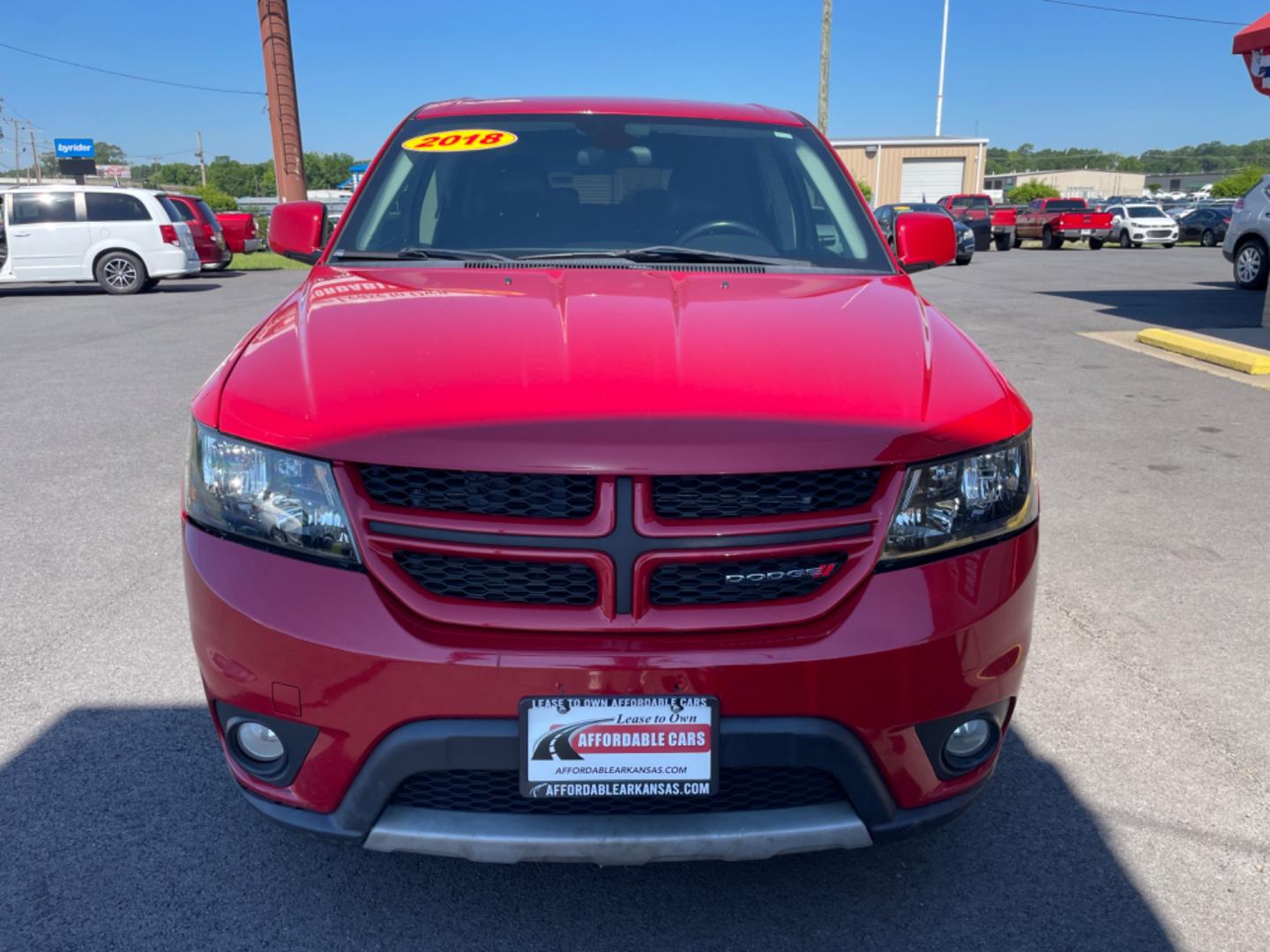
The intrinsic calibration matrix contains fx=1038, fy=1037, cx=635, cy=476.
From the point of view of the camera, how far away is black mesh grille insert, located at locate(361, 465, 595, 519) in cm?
177

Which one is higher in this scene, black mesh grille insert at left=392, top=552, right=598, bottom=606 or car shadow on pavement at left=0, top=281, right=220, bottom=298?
black mesh grille insert at left=392, top=552, right=598, bottom=606

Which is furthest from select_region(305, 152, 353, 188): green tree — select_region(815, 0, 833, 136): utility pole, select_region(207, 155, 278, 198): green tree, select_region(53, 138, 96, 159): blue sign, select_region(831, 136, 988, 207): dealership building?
select_region(815, 0, 833, 136): utility pole

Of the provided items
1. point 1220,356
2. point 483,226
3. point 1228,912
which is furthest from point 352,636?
point 1220,356

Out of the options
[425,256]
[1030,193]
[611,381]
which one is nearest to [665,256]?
[425,256]

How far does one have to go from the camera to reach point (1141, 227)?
33281 millimetres

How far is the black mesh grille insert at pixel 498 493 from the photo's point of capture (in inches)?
69.5

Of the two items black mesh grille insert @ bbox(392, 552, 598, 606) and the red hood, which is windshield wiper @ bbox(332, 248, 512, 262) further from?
black mesh grille insert @ bbox(392, 552, 598, 606)

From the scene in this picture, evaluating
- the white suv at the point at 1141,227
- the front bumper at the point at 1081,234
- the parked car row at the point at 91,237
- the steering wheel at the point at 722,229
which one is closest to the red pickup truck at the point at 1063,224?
the front bumper at the point at 1081,234

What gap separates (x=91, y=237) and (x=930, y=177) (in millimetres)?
53971

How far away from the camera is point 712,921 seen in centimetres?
213

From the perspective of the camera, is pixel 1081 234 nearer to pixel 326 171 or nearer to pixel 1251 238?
pixel 1251 238

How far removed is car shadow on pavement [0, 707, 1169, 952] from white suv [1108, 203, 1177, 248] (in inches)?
1395

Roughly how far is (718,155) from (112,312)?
1260 cm

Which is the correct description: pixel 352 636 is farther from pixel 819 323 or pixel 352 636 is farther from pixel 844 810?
pixel 819 323
